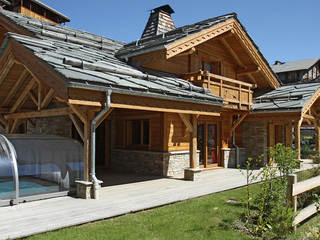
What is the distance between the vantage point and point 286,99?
14.6 metres

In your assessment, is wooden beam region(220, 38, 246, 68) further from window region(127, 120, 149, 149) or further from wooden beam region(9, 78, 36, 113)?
wooden beam region(9, 78, 36, 113)

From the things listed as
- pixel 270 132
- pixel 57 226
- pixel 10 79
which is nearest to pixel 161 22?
pixel 270 132

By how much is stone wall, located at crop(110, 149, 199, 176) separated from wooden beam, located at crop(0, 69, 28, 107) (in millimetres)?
4508

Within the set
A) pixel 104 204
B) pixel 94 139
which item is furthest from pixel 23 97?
pixel 104 204

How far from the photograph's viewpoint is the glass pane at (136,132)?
41.1 ft

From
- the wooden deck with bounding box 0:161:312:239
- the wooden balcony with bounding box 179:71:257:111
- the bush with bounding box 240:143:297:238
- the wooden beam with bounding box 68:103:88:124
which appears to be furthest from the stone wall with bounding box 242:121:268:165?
the wooden beam with bounding box 68:103:88:124

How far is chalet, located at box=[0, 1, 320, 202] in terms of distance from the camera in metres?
7.47

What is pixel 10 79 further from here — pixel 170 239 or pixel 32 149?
pixel 170 239

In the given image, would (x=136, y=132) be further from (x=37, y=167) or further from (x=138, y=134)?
(x=37, y=167)

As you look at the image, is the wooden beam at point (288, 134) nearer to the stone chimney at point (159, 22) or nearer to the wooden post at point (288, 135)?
the wooden post at point (288, 135)

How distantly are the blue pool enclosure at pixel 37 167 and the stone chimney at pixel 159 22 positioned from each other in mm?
10328

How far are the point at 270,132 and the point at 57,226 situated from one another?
12577mm

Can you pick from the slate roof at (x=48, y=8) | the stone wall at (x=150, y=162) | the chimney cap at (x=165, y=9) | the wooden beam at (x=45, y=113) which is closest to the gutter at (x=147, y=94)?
the wooden beam at (x=45, y=113)

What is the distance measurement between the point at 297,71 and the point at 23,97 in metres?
37.3
